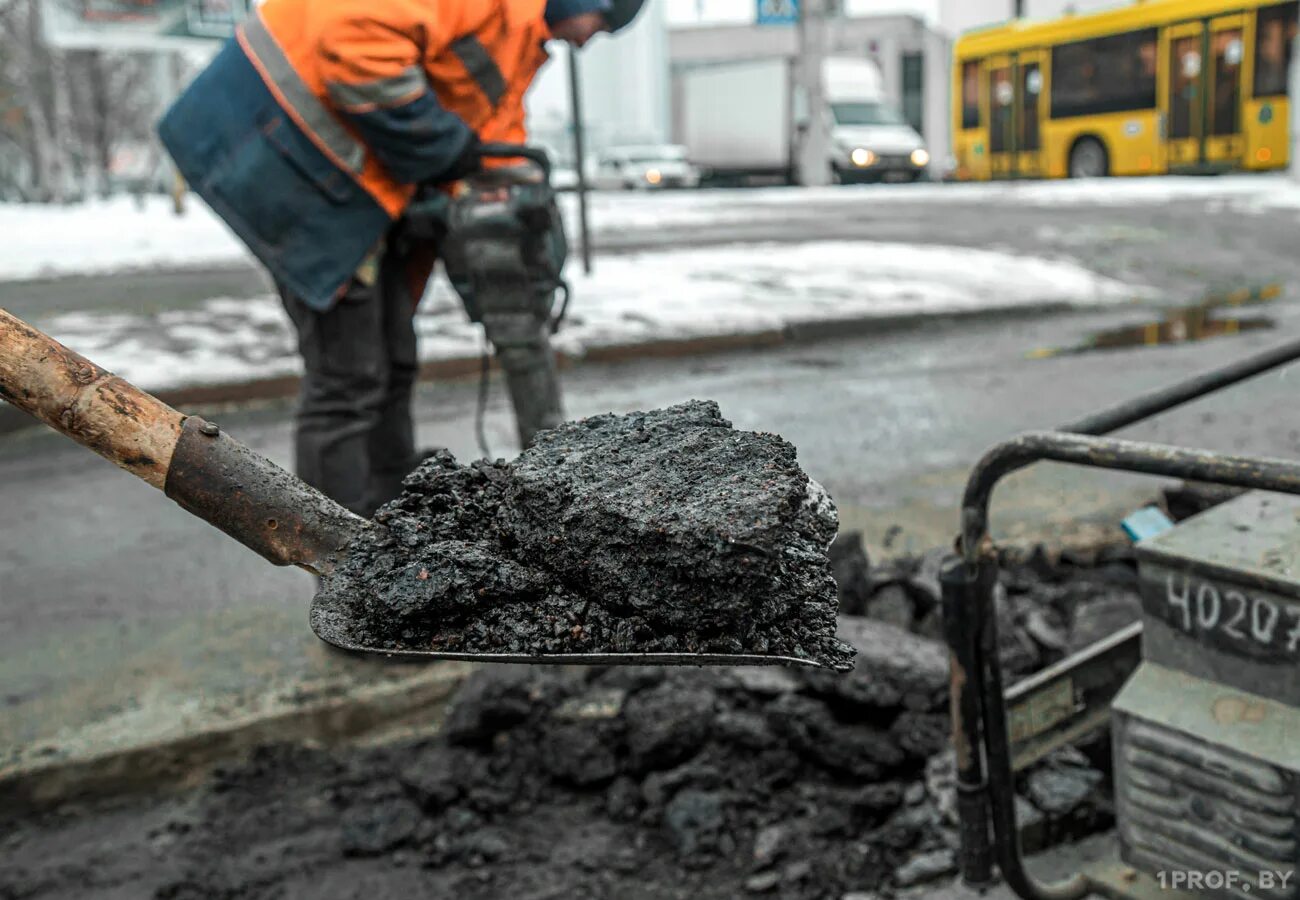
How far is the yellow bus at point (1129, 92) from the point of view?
18547 mm

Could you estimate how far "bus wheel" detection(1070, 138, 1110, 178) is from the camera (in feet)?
69.7

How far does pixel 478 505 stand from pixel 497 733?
1.54 metres

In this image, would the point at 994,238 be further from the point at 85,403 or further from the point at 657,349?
the point at 85,403

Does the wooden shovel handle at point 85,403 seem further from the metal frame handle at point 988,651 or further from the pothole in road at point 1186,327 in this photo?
the pothole in road at point 1186,327

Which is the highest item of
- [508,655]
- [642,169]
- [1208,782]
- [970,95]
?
[970,95]

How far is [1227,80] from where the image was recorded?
1878cm

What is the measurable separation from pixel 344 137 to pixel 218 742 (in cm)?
142

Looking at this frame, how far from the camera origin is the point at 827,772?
8.83 ft

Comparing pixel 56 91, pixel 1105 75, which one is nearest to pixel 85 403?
pixel 1105 75

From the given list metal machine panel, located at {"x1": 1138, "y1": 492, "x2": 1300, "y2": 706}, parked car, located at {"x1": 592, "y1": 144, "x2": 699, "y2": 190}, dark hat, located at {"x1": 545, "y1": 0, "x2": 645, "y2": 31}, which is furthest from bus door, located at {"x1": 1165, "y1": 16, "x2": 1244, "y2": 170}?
metal machine panel, located at {"x1": 1138, "y1": 492, "x2": 1300, "y2": 706}

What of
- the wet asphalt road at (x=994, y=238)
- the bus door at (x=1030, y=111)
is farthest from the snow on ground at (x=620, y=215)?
the bus door at (x=1030, y=111)

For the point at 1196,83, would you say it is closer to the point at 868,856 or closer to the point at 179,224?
the point at 179,224

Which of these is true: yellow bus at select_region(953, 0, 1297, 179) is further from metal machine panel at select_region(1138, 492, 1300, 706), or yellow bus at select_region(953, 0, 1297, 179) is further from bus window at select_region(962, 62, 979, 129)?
metal machine panel at select_region(1138, 492, 1300, 706)

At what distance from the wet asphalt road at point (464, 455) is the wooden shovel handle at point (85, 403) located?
1.72m
